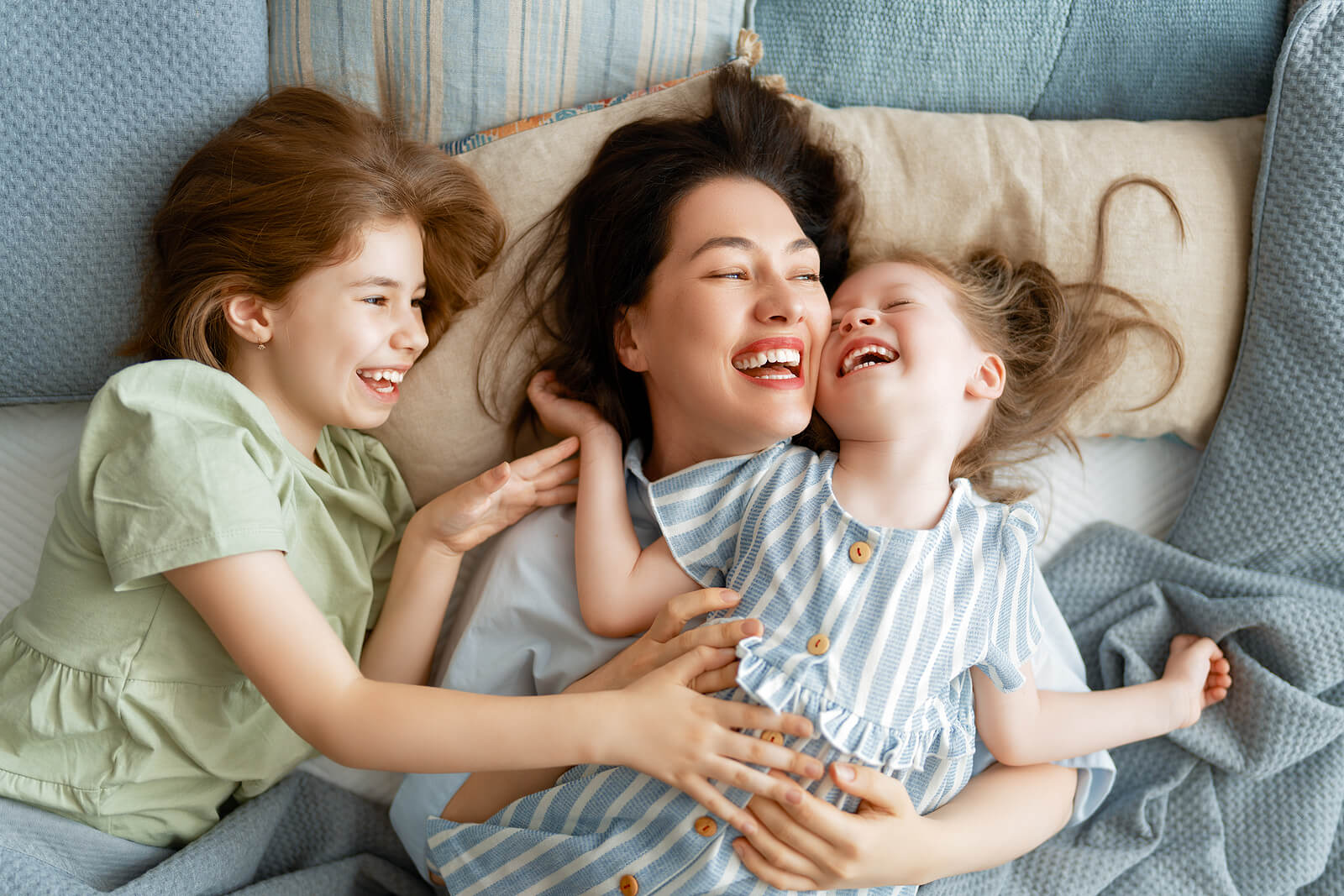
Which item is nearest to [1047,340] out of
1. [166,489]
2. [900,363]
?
[900,363]

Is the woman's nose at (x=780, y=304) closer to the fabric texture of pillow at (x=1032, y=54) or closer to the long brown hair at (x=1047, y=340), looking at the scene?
the long brown hair at (x=1047, y=340)

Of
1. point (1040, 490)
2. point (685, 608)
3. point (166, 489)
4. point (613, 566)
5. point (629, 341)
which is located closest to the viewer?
point (166, 489)

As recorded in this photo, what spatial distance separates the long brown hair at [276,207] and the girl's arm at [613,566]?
1.42ft

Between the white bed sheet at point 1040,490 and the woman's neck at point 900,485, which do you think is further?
the white bed sheet at point 1040,490

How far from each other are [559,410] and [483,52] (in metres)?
0.60

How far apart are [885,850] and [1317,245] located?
3.81 ft

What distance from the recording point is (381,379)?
1.46 m

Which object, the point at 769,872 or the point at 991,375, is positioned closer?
the point at 769,872

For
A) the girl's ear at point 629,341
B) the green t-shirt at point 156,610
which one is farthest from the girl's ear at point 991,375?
the green t-shirt at point 156,610

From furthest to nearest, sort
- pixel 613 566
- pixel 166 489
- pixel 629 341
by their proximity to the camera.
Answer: pixel 629 341 < pixel 613 566 < pixel 166 489

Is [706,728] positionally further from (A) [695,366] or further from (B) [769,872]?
(A) [695,366]

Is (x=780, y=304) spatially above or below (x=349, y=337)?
above

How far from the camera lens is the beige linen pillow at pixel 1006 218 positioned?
5.12ft

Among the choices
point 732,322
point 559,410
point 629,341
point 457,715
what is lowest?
point 457,715
